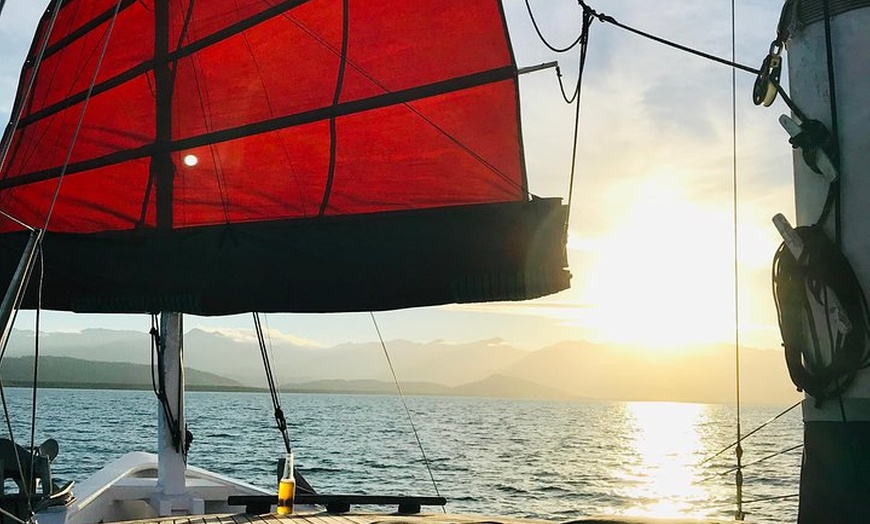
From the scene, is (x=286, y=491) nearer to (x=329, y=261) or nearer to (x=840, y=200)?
(x=329, y=261)

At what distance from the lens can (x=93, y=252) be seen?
15.6ft

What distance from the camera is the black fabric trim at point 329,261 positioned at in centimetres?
439

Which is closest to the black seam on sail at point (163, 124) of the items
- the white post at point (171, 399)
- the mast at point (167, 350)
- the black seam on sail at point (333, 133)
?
the mast at point (167, 350)

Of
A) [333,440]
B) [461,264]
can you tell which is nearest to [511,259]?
[461,264]

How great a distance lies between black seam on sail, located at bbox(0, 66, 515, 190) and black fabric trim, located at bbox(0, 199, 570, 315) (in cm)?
119

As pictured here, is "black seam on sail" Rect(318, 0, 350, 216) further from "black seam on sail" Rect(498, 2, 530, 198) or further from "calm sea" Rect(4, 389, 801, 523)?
"calm sea" Rect(4, 389, 801, 523)

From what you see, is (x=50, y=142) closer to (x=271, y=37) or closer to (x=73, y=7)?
(x=73, y=7)

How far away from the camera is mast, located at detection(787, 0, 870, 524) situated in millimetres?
2637

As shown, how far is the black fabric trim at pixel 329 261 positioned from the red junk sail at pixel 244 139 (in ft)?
0.04

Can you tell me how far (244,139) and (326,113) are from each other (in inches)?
21.4

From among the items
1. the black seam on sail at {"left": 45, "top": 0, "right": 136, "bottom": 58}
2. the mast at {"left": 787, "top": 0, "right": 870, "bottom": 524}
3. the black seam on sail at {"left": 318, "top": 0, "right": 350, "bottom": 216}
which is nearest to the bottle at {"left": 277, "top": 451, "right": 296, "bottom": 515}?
the black seam on sail at {"left": 318, "top": 0, "right": 350, "bottom": 216}

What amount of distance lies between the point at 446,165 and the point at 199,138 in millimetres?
1567

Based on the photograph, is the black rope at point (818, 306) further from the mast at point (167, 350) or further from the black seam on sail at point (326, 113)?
the mast at point (167, 350)

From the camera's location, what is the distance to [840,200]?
2768mm
